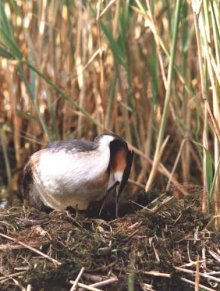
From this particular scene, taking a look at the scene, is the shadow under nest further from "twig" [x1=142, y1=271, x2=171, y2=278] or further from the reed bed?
the reed bed

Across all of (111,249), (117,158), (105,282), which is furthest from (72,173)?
(105,282)

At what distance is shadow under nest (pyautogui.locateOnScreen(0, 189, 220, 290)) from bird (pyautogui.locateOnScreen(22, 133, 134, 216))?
0.14 meters

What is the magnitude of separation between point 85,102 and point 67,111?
230 mm

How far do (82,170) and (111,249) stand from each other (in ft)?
1.68

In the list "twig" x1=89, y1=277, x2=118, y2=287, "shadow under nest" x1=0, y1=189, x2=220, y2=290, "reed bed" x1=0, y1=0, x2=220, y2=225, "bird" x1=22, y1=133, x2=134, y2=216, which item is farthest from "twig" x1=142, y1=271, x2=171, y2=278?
"reed bed" x1=0, y1=0, x2=220, y2=225

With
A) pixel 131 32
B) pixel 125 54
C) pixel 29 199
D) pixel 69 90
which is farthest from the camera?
pixel 69 90

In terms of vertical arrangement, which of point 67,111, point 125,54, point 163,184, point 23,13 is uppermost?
point 23,13

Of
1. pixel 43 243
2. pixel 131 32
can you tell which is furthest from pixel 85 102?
pixel 43 243

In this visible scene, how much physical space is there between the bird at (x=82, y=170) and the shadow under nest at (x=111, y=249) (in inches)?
5.5

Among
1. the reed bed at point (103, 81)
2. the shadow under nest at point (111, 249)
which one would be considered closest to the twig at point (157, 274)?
the shadow under nest at point (111, 249)

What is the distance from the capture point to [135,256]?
165 inches

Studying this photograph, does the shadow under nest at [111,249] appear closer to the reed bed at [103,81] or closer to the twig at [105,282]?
the twig at [105,282]

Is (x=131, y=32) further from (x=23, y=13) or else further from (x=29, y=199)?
(x=29, y=199)

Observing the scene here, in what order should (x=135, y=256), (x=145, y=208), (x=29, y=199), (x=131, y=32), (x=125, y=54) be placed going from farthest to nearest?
(x=131, y=32) → (x=125, y=54) → (x=29, y=199) → (x=145, y=208) → (x=135, y=256)
